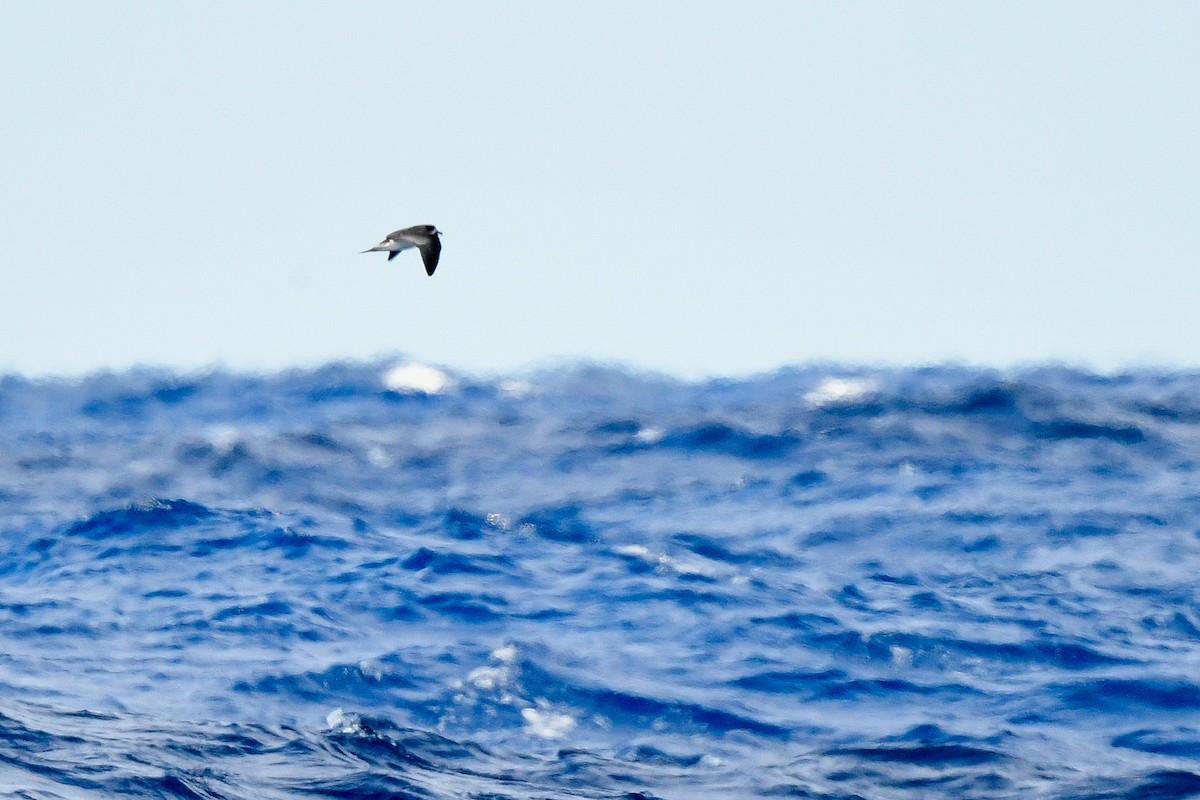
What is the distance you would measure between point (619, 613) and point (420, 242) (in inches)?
469

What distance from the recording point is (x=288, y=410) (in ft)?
217

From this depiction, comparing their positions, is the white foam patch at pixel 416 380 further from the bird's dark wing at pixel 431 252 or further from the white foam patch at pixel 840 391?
the bird's dark wing at pixel 431 252

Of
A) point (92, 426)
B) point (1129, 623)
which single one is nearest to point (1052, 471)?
point (1129, 623)

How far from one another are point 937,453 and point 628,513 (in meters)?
13.3

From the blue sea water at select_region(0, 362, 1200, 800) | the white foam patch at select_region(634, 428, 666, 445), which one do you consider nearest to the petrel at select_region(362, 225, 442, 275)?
the blue sea water at select_region(0, 362, 1200, 800)

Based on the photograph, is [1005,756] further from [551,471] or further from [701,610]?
[551,471]

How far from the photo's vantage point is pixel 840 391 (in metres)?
65.6

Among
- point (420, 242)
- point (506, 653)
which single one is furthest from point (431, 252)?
point (506, 653)

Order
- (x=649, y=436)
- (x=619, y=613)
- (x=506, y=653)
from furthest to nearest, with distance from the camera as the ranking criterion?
(x=649, y=436) → (x=619, y=613) → (x=506, y=653)

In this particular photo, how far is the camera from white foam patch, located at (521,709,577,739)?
20.6 metres

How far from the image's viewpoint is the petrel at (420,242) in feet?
54.4

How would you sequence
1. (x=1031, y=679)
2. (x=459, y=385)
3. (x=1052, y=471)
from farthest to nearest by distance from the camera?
1. (x=459, y=385)
2. (x=1052, y=471)
3. (x=1031, y=679)

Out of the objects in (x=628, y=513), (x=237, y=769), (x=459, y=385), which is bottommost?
(x=237, y=769)

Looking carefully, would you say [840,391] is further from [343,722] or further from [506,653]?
[343,722]
